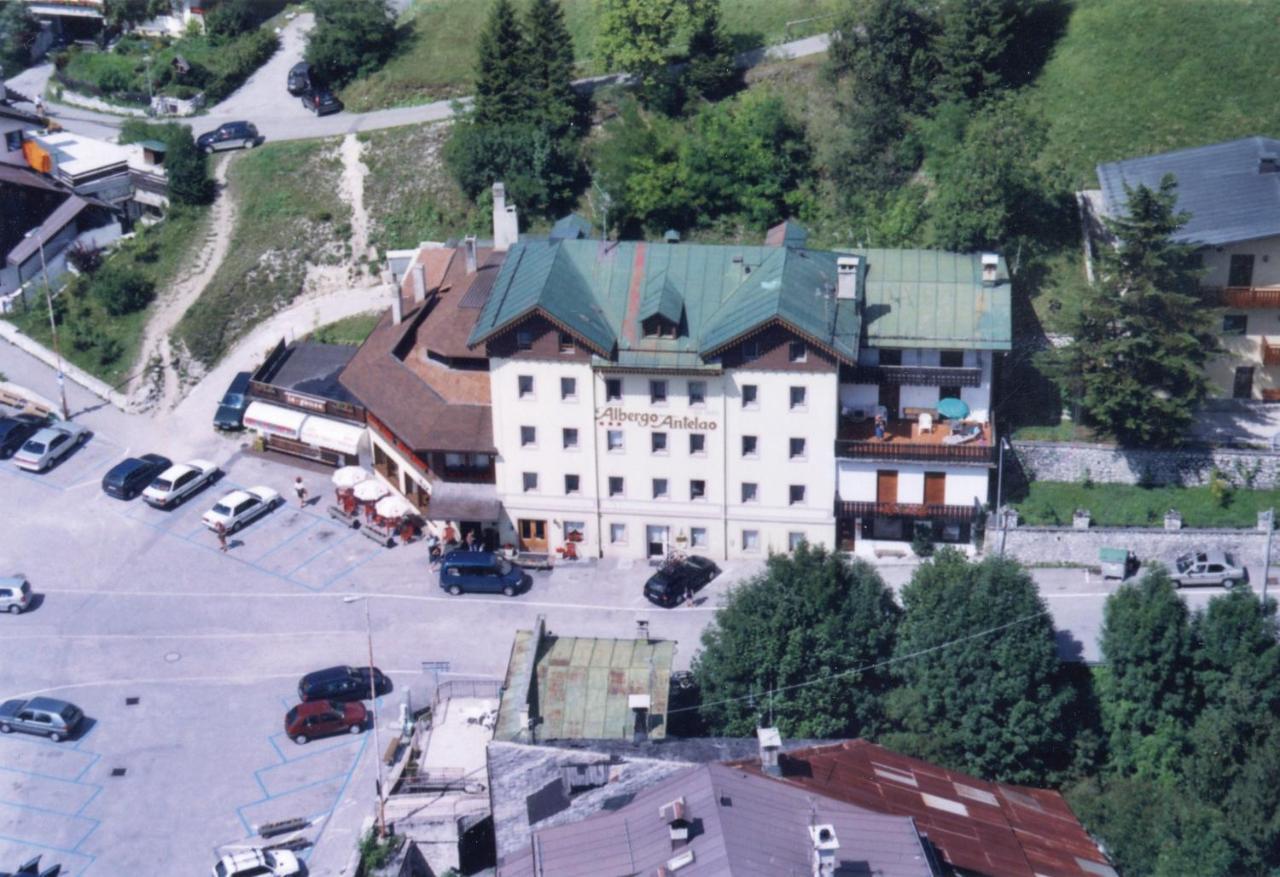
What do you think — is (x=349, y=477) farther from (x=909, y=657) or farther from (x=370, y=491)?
(x=909, y=657)

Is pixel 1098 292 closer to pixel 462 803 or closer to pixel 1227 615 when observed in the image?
pixel 1227 615

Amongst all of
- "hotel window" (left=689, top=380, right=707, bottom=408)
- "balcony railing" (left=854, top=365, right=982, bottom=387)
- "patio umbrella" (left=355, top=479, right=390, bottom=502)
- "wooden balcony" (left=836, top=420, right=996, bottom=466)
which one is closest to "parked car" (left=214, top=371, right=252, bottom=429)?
"patio umbrella" (left=355, top=479, right=390, bottom=502)

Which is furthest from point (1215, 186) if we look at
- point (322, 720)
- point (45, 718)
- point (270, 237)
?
point (45, 718)

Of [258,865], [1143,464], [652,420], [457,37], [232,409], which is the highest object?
[457,37]

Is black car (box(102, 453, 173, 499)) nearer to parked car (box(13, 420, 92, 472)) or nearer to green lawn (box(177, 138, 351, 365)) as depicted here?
parked car (box(13, 420, 92, 472))

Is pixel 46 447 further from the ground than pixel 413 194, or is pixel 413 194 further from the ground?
pixel 413 194

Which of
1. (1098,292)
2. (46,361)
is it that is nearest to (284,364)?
(46,361)
